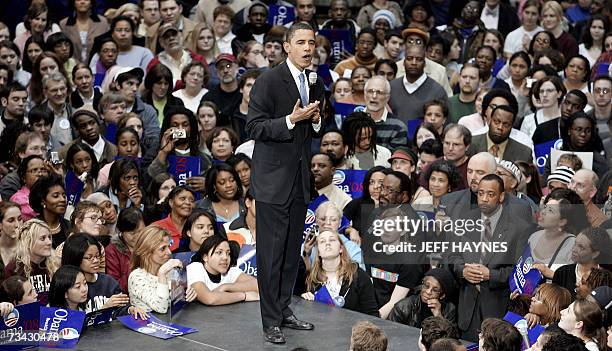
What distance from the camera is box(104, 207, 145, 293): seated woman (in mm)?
8953

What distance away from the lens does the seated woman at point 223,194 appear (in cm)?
989

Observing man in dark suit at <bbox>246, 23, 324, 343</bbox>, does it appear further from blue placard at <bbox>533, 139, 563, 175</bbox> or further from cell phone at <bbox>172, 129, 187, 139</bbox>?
blue placard at <bbox>533, 139, 563, 175</bbox>

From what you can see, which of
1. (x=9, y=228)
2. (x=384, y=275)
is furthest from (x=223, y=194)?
(x=9, y=228)

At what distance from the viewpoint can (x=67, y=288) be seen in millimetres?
7906

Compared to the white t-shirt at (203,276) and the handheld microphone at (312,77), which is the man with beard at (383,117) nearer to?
the white t-shirt at (203,276)

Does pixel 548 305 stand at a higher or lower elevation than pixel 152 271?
lower

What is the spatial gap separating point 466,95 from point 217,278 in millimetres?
4355

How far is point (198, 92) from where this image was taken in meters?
12.3

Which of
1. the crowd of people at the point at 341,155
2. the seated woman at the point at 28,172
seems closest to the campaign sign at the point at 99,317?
the crowd of people at the point at 341,155

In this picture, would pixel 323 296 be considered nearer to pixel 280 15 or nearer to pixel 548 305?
pixel 548 305

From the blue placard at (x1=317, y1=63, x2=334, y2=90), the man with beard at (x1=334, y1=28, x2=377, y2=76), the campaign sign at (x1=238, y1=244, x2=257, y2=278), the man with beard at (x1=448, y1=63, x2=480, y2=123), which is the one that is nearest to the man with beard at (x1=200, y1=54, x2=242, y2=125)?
the blue placard at (x1=317, y1=63, x2=334, y2=90)

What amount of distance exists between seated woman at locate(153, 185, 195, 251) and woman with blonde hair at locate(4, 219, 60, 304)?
3.68ft

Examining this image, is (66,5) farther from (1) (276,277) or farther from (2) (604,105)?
(1) (276,277)

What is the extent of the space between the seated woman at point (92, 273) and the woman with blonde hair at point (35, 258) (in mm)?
285
